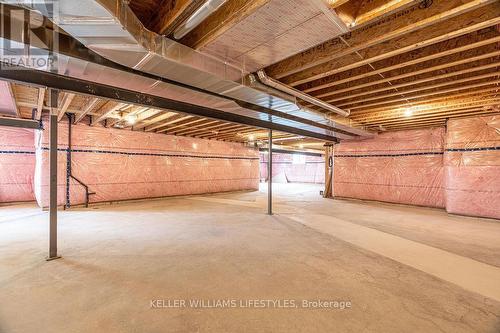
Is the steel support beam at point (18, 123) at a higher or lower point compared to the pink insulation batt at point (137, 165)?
higher

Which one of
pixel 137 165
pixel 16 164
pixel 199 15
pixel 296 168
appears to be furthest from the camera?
pixel 296 168

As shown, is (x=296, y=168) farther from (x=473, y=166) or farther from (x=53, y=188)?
(x=53, y=188)

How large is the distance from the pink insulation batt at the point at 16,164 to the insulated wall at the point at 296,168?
39.0 feet

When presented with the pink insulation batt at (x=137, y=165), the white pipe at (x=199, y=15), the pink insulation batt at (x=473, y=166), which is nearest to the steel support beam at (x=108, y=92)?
the white pipe at (x=199, y=15)

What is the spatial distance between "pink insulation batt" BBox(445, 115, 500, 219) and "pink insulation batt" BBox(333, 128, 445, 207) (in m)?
0.57

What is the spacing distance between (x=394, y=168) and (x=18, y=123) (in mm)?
9493

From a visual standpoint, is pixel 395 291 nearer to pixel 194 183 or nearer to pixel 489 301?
pixel 489 301

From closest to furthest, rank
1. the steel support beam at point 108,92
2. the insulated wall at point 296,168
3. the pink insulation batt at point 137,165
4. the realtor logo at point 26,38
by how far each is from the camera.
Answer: the realtor logo at point 26,38 → the steel support beam at point 108,92 → the pink insulation batt at point 137,165 → the insulated wall at point 296,168

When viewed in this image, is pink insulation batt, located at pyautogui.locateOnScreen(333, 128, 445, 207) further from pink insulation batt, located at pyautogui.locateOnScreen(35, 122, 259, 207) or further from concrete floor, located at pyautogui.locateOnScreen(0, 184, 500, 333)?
pink insulation batt, located at pyautogui.locateOnScreen(35, 122, 259, 207)

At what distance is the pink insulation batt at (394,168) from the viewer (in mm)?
6012

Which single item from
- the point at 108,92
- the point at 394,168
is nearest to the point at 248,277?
the point at 108,92

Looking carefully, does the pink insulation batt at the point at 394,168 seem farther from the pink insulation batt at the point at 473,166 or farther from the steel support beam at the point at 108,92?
the steel support beam at the point at 108,92

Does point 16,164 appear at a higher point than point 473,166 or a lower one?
lower

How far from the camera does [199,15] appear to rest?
1.60 m
